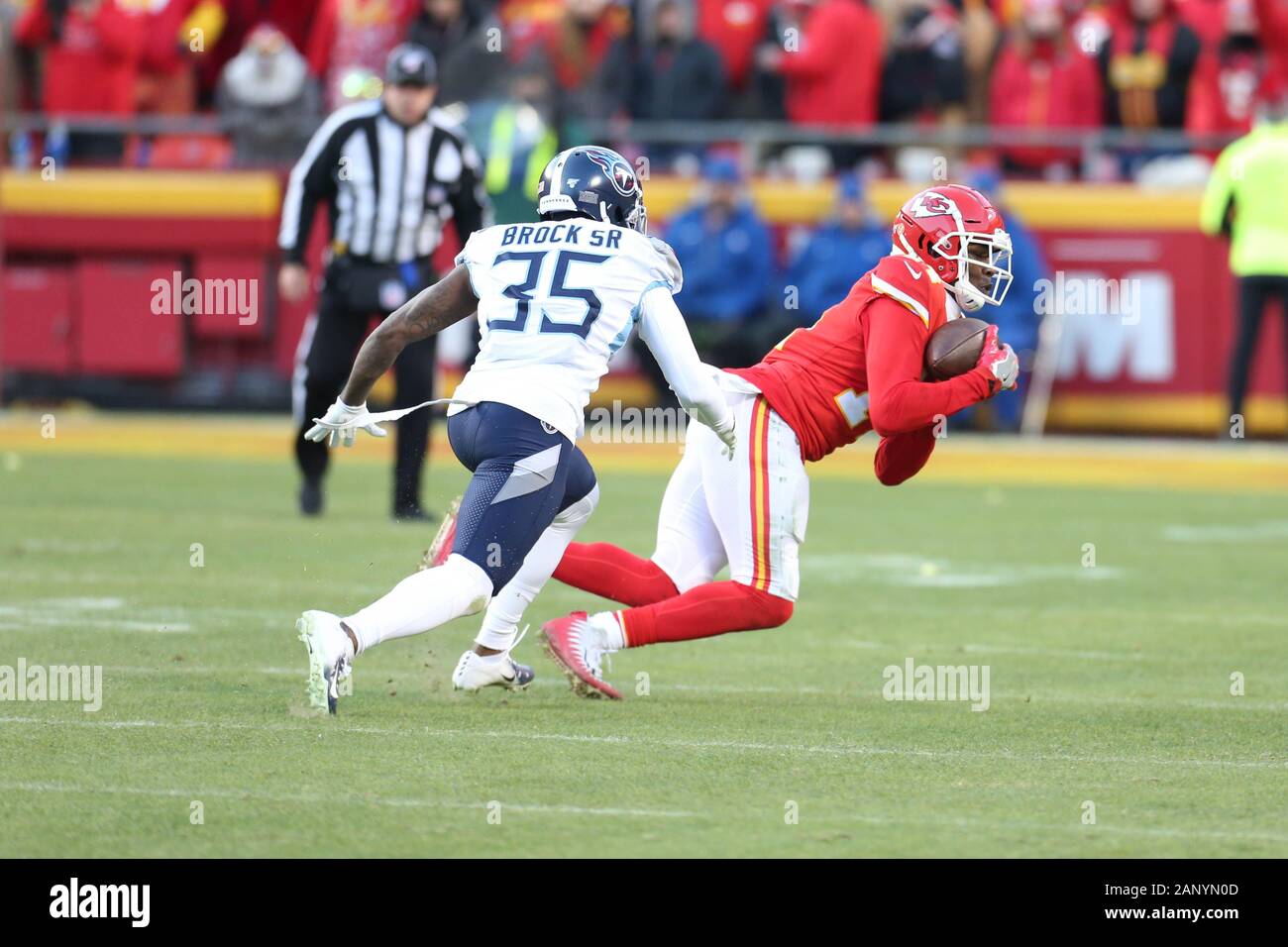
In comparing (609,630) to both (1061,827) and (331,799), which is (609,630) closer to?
(331,799)

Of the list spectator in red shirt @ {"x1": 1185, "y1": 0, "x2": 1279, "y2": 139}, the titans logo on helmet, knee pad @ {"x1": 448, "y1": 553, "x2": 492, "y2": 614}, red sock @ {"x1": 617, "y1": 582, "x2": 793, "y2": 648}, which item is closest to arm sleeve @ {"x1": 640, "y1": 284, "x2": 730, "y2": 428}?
the titans logo on helmet

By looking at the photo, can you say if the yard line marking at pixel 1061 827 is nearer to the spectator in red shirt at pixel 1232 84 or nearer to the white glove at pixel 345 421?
the white glove at pixel 345 421

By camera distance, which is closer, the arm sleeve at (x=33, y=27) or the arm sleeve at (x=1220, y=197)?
the arm sleeve at (x=1220, y=197)

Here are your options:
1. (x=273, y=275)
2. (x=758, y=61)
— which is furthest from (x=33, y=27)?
(x=758, y=61)

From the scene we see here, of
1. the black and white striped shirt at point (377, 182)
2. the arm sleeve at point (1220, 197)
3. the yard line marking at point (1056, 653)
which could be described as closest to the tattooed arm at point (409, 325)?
the yard line marking at point (1056, 653)

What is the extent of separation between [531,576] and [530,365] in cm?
63

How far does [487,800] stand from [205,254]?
12602 millimetres

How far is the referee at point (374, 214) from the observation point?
36.3 feet

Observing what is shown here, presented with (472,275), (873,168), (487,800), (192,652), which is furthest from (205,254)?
(487,800)

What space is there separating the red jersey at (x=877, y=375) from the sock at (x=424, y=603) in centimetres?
109

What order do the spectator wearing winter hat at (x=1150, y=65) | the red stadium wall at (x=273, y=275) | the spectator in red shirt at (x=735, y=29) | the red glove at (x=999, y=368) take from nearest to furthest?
1. the red glove at (x=999, y=368)
2. the red stadium wall at (x=273, y=275)
3. the spectator wearing winter hat at (x=1150, y=65)
4. the spectator in red shirt at (x=735, y=29)

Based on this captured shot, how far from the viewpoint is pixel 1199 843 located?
4945 millimetres

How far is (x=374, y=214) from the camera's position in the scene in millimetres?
11148
